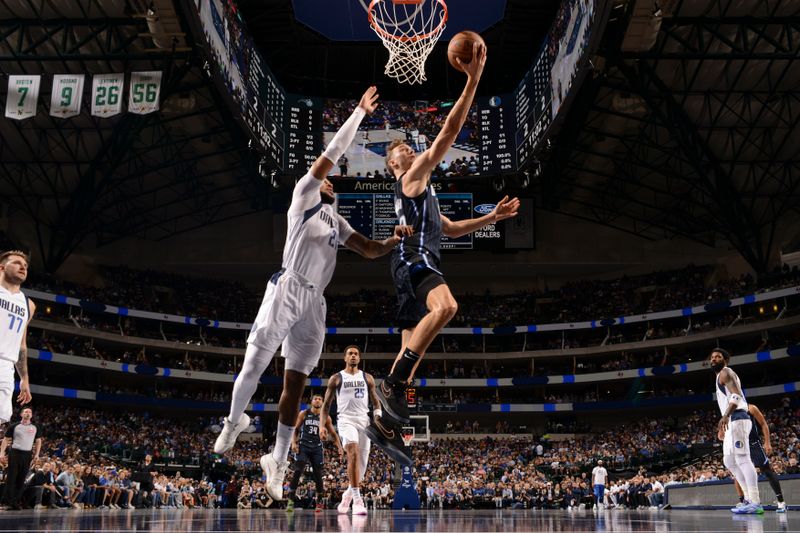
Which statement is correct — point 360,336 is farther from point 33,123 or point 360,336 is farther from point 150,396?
point 33,123

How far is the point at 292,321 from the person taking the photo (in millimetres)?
6082

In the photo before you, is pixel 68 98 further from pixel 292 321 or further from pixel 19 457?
pixel 292 321

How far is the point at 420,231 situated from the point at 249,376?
2.17m

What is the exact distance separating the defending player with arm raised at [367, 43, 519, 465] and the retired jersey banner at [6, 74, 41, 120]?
1840cm

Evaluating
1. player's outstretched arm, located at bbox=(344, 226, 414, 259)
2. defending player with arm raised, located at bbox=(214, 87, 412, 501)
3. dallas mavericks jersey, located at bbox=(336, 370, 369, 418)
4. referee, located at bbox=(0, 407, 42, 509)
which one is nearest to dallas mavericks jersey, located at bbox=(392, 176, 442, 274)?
player's outstretched arm, located at bbox=(344, 226, 414, 259)

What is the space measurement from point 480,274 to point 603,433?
12773 mm

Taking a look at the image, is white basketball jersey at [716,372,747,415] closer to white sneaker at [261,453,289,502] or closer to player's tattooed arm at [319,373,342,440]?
player's tattooed arm at [319,373,342,440]

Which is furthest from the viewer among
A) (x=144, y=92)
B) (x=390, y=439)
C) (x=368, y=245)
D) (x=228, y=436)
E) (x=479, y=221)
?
(x=144, y=92)

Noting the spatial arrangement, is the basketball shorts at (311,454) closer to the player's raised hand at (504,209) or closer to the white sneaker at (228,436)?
the player's raised hand at (504,209)

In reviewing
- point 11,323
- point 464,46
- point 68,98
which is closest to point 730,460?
point 464,46

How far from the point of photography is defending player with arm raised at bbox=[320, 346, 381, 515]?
10.8 meters

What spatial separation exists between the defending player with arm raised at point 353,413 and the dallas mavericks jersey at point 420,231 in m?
3.82

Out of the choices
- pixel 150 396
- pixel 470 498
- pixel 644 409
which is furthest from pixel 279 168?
pixel 644 409

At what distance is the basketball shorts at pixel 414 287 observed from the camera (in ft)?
22.7
